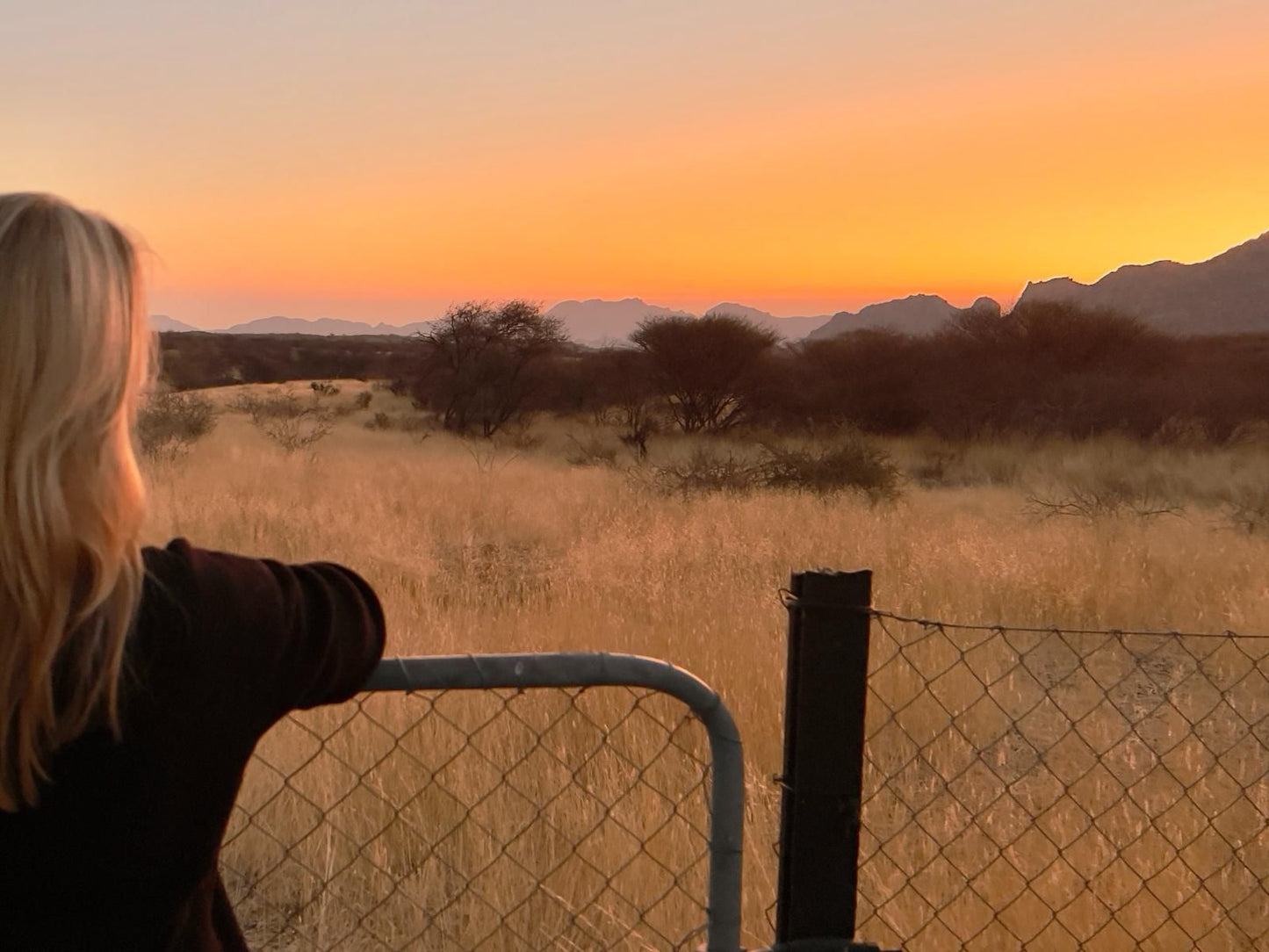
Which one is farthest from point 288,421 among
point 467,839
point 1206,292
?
point 1206,292

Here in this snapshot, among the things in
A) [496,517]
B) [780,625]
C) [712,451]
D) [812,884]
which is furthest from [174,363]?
[812,884]

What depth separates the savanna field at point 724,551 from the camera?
16.4 feet

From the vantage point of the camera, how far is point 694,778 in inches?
145

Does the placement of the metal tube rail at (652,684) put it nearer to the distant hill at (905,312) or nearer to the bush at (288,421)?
the bush at (288,421)

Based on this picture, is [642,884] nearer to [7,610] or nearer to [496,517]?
[7,610]

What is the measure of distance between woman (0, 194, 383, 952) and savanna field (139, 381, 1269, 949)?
1165mm

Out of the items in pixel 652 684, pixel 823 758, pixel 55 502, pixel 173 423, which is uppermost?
pixel 55 502

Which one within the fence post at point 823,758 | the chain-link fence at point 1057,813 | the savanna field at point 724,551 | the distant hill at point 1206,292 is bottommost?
the chain-link fence at point 1057,813

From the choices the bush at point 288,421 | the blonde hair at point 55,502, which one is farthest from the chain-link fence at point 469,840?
the bush at point 288,421

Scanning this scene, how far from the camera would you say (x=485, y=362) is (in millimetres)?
24031

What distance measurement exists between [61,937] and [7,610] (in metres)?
0.35

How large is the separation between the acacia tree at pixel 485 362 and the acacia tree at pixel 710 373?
362 centimetres

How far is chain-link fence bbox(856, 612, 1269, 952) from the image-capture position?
2818mm

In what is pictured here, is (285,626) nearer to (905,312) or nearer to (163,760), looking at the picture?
(163,760)
